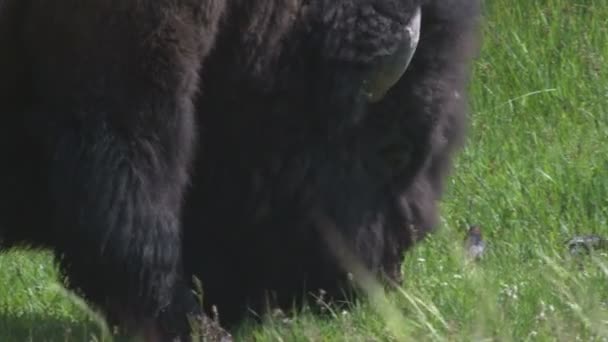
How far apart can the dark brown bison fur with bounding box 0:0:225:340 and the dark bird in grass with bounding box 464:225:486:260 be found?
1.49m

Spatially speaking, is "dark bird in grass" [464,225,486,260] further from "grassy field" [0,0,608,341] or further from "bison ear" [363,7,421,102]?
"bison ear" [363,7,421,102]

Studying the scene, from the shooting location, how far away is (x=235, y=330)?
5.30 meters

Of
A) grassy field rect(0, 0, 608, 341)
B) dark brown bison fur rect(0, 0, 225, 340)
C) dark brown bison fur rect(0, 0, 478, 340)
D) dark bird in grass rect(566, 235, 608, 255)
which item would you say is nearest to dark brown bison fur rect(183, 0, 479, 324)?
dark brown bison fur rect(0, 0, 478, 340)

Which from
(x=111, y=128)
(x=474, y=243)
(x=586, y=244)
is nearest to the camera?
(x=111, y=128)

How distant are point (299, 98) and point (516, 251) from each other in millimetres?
1216

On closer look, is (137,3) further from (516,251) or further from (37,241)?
(516,251)

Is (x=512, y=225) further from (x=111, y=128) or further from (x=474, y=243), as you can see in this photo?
(x=111, y=128)

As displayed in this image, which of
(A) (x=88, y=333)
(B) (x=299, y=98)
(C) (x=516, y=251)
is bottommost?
(A) (x=88, y=333)

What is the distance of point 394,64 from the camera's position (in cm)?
514

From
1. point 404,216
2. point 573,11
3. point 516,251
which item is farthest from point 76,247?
point 573,11

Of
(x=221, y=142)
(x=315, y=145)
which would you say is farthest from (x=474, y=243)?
(x=221, y=142)

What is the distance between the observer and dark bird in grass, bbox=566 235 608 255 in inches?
226

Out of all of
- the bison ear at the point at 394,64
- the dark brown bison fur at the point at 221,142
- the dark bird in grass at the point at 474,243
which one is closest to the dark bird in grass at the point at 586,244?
the dark bird in grass at the point at 474,243

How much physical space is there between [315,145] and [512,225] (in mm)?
1337
